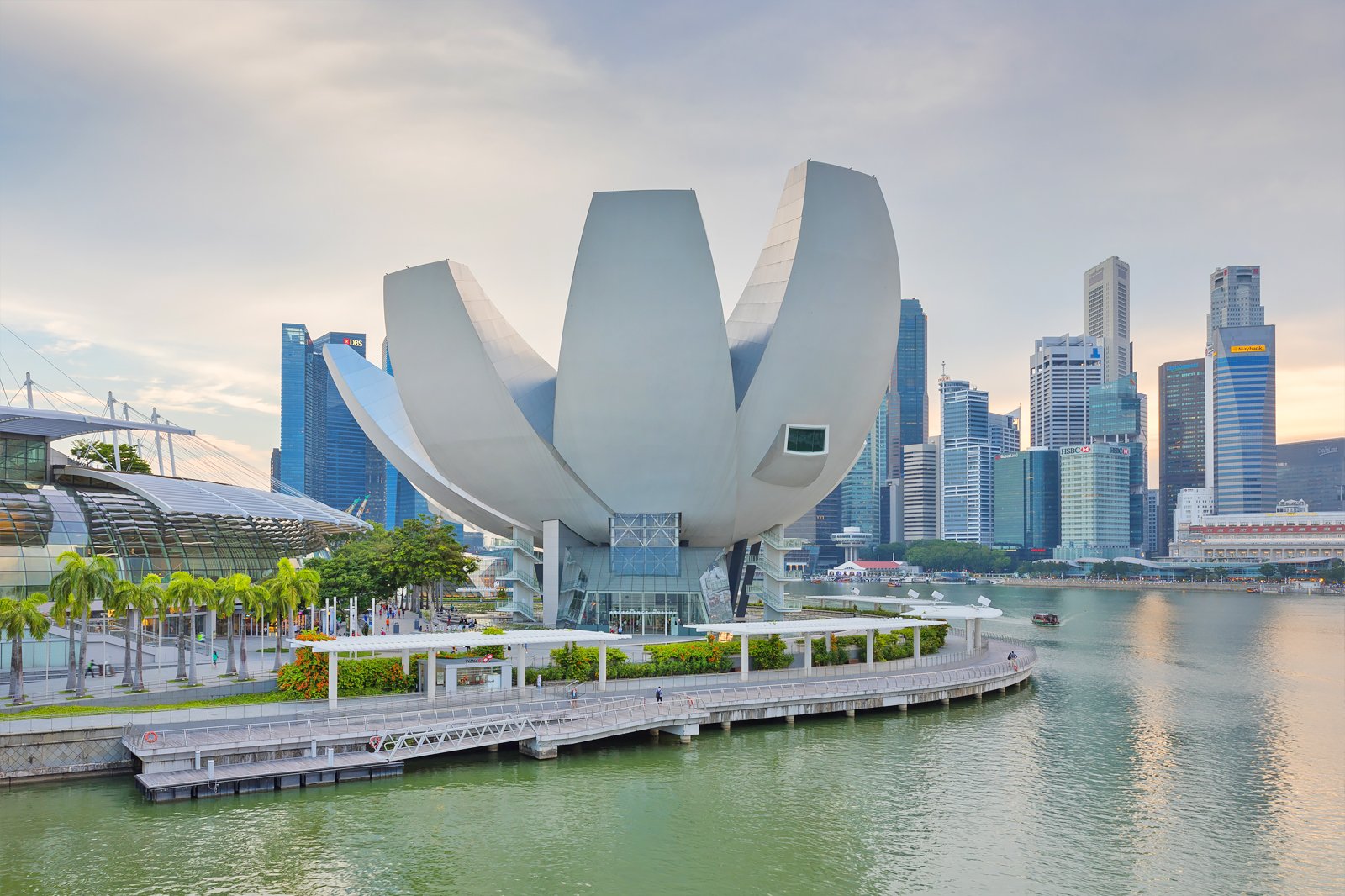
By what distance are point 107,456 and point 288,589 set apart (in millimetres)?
45001

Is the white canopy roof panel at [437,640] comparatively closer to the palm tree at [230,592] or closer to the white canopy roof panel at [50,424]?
the palm tree at [230,592]

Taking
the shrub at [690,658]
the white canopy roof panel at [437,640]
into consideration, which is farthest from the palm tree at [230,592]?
the shrub at [690,658]

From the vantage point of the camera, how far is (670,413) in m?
51.2

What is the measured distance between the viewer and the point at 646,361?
49.8m

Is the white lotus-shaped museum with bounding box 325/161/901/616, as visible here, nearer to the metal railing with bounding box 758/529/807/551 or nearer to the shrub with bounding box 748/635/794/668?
the metal railing with bounding box 758/529/807/551

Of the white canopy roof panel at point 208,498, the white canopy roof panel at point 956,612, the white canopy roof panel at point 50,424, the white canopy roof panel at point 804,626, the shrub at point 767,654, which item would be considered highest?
the white canopy roof panel at point 50,424

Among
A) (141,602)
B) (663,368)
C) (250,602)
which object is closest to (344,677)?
(250,602)

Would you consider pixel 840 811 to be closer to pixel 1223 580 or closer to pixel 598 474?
pixel 598 474

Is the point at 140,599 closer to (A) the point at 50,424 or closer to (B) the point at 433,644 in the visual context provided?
(B) the point at 433,644

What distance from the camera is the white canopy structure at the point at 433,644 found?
106ft

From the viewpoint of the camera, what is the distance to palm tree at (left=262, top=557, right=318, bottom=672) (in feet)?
124

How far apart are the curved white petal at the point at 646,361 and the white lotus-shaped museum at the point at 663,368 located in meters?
0.08

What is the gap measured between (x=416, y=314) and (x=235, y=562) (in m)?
15.7

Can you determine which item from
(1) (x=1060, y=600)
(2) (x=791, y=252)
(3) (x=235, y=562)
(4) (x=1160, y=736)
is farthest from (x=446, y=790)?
(1) (x=1060, y=600)
